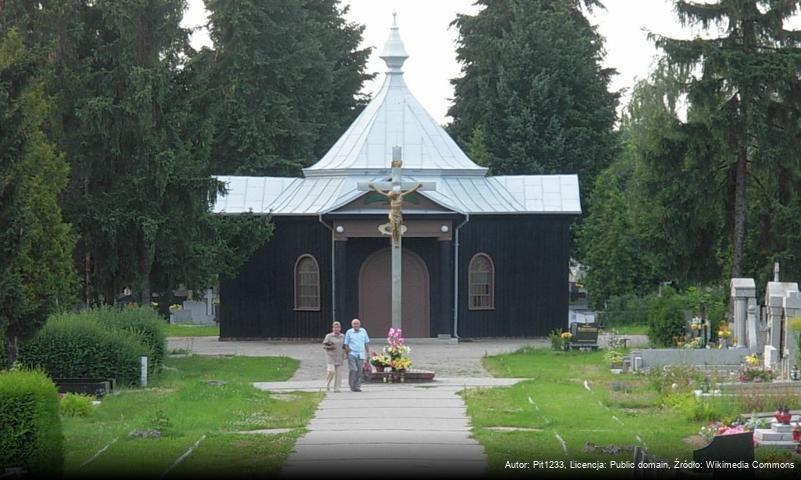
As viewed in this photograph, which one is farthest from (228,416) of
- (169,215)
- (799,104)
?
(799,104)

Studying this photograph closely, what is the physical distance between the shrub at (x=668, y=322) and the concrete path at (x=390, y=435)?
30.7ft

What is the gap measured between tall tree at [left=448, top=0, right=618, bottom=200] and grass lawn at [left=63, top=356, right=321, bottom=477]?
2982cm

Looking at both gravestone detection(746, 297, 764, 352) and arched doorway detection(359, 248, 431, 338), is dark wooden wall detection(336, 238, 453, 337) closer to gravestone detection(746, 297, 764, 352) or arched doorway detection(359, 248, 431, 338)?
arched doorway detection(359, 248, 431, 338)

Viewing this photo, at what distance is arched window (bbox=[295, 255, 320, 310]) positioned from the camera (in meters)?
43.5

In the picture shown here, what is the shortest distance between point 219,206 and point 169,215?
7609 mm

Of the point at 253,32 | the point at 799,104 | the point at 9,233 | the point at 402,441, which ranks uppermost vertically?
the point at 253,32

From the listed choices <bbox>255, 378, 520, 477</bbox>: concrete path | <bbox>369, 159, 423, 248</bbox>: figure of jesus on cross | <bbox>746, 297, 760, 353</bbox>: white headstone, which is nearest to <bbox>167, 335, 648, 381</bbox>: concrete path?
<bbox>369, 159, 423, 248</bbox>: figure of jesus on cross

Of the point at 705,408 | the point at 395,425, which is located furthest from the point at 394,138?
the point at 705,408

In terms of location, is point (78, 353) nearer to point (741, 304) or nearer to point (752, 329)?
point (752, 329)

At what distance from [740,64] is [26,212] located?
19720 millimetres

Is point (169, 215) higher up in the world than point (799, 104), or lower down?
lower down

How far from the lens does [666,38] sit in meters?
39.6

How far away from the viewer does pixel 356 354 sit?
28.6 meters

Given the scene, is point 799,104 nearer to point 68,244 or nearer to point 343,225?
point 343,225
